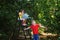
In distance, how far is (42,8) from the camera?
454 inches

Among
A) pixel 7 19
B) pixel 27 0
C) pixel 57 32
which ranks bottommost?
pixel 57 32

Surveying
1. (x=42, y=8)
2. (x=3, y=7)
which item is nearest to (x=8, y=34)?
(x=3, y=7)

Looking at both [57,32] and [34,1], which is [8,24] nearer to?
[34,1]

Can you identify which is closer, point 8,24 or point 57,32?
point 8,24

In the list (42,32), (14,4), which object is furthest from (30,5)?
(42,32)

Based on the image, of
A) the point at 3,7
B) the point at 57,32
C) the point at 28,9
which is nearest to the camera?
the point at 3,7

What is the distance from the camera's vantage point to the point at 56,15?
38.1ft

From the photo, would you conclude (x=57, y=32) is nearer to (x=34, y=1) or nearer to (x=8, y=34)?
(x=34, y=1)

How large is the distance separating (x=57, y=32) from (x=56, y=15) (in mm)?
724

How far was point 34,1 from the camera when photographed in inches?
411

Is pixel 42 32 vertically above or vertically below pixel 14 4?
below

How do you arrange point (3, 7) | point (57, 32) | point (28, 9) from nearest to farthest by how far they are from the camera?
point (3, 7), point (28, 9), point (57, 32)

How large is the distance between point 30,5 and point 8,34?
1371 mm

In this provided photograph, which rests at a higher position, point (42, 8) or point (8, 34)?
point (42, 8)
